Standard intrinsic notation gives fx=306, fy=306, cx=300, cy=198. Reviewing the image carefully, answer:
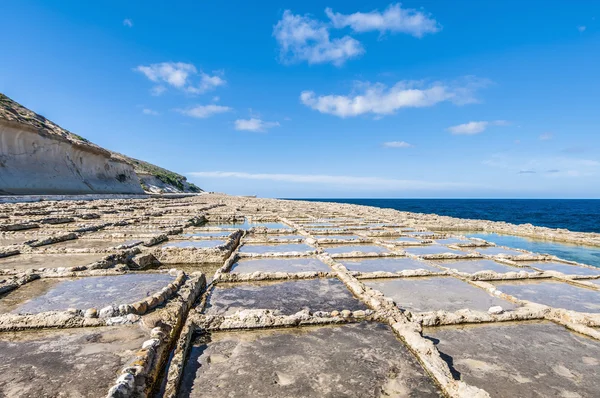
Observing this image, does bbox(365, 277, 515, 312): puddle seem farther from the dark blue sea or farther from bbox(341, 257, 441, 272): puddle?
the dark blue sea

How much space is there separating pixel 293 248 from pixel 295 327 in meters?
3.59

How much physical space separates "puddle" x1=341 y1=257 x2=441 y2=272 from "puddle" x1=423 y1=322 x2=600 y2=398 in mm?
1993

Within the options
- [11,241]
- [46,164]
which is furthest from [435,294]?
[46,164]

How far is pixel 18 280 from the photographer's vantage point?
142 inches

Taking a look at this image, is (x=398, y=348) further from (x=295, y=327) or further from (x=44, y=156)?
(x=44, y=156)

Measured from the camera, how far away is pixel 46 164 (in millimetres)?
23453

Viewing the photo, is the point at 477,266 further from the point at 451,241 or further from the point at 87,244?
the point at 87,244

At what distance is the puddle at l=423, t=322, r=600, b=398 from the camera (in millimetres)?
1938

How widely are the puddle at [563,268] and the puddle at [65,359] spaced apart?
5981 millimetres

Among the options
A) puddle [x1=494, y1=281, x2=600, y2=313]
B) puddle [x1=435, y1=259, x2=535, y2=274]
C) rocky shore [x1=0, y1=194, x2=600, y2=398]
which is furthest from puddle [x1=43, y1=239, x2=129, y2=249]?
puddle [x1=494, y1=281, x2=600, y2=313]

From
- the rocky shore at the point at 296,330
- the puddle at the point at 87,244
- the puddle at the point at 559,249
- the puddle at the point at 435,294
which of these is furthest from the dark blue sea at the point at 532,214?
the puddle at the point at 87,244

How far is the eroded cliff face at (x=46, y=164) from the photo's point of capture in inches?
802

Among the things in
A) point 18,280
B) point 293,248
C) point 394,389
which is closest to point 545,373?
point 394,389

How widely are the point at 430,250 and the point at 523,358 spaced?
14.0ft
